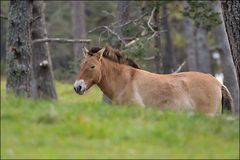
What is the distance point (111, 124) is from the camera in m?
9.02

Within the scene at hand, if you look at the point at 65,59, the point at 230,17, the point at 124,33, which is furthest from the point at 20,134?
the point at 65,59

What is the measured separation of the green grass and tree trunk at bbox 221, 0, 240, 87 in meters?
2.64

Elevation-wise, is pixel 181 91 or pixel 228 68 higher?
pixel 228 68

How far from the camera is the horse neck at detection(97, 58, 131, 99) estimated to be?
1433 centimetres

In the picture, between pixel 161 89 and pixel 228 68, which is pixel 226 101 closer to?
pixel 161 89

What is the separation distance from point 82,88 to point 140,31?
988cm

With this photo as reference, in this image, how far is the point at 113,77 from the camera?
14.5 meters

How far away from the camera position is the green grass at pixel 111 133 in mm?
8148

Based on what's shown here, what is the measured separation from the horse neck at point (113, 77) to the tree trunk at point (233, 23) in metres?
2.77

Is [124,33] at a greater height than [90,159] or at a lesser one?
greater

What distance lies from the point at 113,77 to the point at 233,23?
3345mm

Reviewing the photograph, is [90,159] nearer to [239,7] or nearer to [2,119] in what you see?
[2,119]

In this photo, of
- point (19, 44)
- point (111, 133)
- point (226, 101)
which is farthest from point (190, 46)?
point (111, 133)

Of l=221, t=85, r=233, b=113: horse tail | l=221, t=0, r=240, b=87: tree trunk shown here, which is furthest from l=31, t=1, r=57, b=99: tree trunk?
l=221, t=0, r=240, b=87: tree trunk
